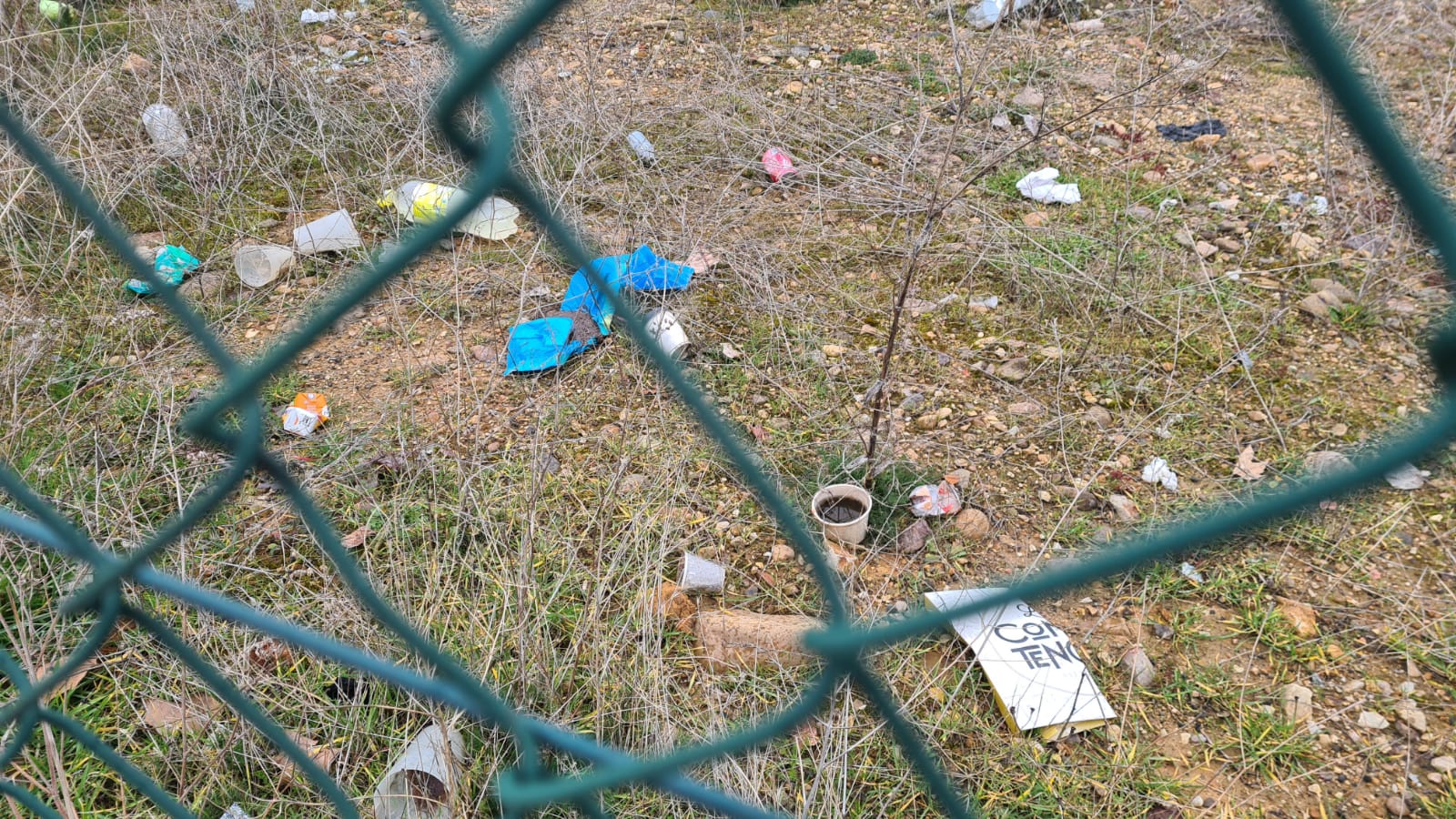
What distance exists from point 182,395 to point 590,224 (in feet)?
3.90

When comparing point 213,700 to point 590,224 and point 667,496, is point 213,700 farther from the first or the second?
point 590,224

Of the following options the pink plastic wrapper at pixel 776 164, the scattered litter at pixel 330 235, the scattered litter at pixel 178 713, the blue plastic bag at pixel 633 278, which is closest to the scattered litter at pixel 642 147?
the pink plastic wrapper at pixel 776 164

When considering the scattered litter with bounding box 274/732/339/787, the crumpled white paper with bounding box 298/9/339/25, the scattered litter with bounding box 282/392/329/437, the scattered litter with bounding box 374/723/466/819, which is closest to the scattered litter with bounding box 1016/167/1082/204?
the scattered litter with bounding box 282/392/329/437

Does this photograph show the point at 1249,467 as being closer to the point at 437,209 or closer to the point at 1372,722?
the point at 1372,722

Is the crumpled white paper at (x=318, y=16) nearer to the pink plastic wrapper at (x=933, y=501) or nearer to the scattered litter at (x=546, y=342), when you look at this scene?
the scattered litter at (x=546, y=342)

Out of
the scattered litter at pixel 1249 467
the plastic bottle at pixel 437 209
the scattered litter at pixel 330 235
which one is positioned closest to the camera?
the scattered litter at pixel 1249 467

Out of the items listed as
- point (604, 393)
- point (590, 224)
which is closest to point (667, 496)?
point (604, 393)

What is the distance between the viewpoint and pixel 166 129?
3.10 meters

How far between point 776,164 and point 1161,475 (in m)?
1.59

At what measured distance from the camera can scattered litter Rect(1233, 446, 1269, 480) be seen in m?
2.14

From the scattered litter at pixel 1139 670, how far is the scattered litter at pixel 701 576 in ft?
2.61

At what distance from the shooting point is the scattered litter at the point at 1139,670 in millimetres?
1750

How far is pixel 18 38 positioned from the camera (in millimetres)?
2949

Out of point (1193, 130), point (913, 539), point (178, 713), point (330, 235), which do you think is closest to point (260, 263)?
point (330, 235)
